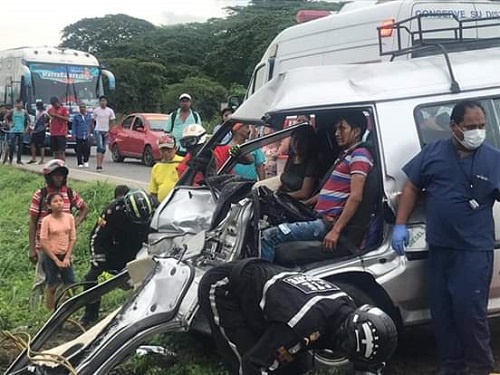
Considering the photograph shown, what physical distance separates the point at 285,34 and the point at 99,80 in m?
15.2

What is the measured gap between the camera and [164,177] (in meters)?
7.87

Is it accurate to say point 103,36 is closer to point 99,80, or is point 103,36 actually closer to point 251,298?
point 99,80

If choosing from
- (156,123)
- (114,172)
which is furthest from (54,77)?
(114,172)

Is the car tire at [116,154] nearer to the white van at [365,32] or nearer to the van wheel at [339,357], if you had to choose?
the white van at [365,32]

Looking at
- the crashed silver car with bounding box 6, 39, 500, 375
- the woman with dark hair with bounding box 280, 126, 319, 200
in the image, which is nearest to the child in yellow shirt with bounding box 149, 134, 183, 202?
the woman with dark hair with bounding box 280, 126, 319, 200

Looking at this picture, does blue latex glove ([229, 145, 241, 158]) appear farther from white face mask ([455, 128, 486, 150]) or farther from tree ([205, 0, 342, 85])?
tree ([205, 0, 342, 85])

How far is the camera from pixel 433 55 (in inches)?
225


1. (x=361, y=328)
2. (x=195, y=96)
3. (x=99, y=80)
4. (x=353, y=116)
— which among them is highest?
(x=353, y=116)

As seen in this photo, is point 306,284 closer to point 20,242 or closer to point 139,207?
point 139,207

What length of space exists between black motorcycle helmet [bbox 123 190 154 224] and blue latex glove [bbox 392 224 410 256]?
2310 millimetres

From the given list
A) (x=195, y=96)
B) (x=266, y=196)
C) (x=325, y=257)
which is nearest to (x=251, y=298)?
(x=325, y=257)

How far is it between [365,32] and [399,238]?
502 cm

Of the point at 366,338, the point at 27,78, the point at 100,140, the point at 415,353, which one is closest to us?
the point at 366,338

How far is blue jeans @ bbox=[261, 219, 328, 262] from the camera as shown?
16.9 feet
